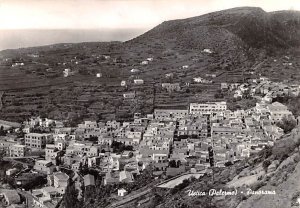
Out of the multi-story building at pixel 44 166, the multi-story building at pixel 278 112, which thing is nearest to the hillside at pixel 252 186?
the multi-story building at pixel 44 166

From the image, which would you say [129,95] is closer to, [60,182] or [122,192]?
[60,182]

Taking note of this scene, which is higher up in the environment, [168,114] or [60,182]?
[168,114]

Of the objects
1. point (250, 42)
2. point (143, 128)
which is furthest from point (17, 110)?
point (250, 42)

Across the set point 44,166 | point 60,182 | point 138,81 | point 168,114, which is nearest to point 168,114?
point 168,114

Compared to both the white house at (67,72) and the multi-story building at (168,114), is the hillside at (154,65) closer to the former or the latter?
the white house at (67,72)

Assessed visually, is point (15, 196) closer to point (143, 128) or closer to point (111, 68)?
point (143, 128)

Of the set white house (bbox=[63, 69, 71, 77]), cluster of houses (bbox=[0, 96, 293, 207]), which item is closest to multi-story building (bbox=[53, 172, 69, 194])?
cluster of houses (bbox=[0, 96, 293, 207])
